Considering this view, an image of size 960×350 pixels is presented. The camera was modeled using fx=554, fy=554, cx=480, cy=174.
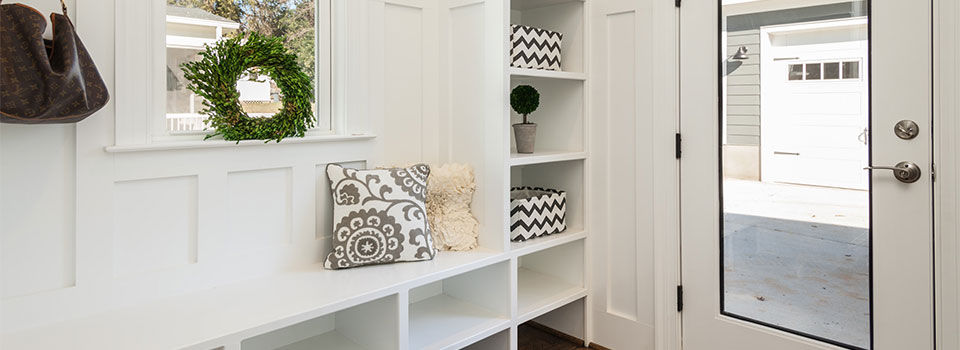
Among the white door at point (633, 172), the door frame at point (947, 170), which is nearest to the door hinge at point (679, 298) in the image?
the white door at point (633, 172)

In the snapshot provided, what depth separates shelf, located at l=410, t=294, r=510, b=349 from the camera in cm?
204

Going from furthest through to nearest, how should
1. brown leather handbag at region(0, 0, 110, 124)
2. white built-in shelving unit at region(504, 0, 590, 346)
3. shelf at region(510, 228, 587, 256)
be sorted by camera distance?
white built-in shelving unit at region(504, 0, 590, 346)
shelf at region(510, 228, 587, 256)
brown leather handbag at region(0, 0, 110, 124)

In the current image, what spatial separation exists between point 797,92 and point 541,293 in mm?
1354

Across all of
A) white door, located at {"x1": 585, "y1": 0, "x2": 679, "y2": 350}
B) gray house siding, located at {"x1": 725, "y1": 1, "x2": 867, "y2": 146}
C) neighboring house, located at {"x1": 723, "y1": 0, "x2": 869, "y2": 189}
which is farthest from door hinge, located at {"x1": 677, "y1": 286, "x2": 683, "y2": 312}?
gray house siding, located at {"x1": 725, "y1": 1, "x2": 867, "y2": 146}

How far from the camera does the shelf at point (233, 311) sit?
1.42 meters

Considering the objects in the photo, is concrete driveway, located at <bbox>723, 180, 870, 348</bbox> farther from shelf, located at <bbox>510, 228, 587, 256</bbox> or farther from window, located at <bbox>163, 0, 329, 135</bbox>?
window, located at <bbox>163, 0, 329, 135</bbox>

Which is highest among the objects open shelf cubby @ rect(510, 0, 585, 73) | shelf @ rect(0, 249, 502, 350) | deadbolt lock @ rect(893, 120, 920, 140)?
open shelf cubby @ rect(510, 0, 585, 73)

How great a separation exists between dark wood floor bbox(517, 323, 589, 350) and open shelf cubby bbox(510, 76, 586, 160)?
916mm

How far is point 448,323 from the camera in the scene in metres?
2.20

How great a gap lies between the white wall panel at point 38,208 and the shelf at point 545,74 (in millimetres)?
1517

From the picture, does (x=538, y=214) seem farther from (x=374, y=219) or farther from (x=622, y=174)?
(x=374, y=219)

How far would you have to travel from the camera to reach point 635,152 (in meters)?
2.49

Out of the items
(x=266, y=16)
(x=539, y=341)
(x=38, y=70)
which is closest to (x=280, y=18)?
(x=266, y=16)

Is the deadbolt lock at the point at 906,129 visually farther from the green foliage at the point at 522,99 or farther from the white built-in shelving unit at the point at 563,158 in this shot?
the green foliage at the point at 522,99
